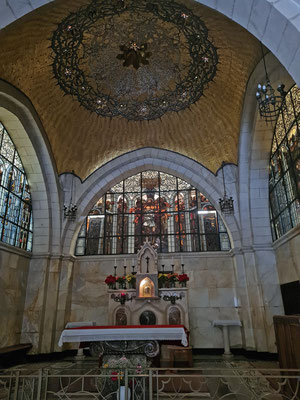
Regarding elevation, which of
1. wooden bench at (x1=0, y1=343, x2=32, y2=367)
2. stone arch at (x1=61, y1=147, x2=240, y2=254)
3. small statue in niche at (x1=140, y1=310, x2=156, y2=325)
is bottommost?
wooden bench at (x1=0, y1=343, x2=32, y2=367)

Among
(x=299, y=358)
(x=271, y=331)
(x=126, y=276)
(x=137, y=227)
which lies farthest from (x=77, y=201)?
(x=299, y=358)

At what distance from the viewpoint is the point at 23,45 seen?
7.71 m

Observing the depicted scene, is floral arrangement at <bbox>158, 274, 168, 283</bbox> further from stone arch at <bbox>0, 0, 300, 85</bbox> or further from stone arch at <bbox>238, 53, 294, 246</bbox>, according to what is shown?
stone arch at <bbox>0, 0, 300, 85</bbox>

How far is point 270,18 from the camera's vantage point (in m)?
4.10

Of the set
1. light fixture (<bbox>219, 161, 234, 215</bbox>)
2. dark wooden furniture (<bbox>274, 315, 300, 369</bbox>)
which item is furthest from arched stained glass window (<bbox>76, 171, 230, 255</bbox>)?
dark wooden furniture (<bbox>274, 315, 300, 369</bbox>)

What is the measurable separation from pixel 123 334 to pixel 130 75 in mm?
8097

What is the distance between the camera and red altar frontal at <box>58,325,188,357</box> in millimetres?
6117

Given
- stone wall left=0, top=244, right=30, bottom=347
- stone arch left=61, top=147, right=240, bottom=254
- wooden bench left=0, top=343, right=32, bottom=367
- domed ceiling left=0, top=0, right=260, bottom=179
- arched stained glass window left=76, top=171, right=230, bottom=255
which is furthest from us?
arched stained glass window left=76, top=171, right=230, bottom=255

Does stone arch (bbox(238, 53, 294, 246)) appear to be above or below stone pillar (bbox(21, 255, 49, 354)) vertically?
above

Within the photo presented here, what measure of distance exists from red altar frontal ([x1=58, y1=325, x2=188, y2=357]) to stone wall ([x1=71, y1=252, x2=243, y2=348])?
205 inches

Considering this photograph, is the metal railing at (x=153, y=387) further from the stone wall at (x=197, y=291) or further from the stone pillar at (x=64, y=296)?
the stone pillar at (x=64, y=296)

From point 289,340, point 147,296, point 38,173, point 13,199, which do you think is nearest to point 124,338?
point 289,340

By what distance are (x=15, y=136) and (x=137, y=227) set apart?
6.04 metres

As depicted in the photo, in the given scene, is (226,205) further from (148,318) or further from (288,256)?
(148,318)
